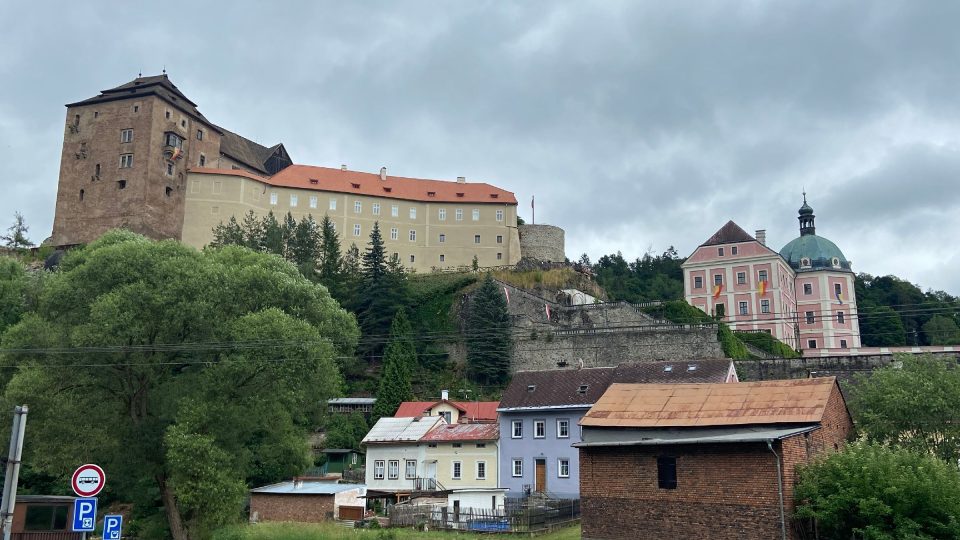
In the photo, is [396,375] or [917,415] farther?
[396,375]

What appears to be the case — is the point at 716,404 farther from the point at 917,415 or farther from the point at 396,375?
the point at 396,375

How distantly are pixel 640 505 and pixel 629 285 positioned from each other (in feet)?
269

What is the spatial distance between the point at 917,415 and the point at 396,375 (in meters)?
31.4

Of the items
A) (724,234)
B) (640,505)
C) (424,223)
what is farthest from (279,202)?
(640,505)

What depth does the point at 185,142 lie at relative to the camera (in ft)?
261

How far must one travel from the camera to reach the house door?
39031 mm

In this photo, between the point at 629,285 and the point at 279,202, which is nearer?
the point at 279,202

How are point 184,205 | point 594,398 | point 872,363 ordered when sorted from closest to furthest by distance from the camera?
1. point 594,398
2. point 872,363
3. point 184,205

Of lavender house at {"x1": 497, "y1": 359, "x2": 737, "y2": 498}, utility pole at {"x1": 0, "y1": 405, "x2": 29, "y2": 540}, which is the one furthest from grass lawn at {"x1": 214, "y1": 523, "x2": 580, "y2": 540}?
utility pole at {"x1": 0, "y1": 405, "x2": 29, "y2": 540}

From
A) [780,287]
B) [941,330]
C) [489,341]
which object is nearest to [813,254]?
[780,287]

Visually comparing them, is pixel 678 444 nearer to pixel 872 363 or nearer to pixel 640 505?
pixel 640 505

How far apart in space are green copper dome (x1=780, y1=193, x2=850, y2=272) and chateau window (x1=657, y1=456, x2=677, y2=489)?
57740mm

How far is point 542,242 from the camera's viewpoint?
279 ft

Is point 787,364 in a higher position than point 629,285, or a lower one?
lower
